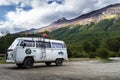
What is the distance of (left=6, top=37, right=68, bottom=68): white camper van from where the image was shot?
20.1m

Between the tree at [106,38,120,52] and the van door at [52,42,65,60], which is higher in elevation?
the tree at [106,38,120,52]

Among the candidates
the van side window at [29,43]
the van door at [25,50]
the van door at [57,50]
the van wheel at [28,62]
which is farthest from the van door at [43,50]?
the van wheel at [28,62]

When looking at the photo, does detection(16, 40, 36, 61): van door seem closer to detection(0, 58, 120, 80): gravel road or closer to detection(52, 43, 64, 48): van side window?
detection(0, 58, 120, 80): gravel road

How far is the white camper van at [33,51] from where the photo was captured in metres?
20.1

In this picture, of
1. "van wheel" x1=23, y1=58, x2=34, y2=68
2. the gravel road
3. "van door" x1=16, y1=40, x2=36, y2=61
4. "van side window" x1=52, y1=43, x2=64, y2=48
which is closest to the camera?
the gravel road

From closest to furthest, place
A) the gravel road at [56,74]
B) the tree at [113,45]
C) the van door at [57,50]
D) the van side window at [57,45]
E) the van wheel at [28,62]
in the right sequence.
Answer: the gravel road at [56,74], the van wheel at [28,62], the van door at [57,50], the van side window at [57,45], the tree at [113,45]

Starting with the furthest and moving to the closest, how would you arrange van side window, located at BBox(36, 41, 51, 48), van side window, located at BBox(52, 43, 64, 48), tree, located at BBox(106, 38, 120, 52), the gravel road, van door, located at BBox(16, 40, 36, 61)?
1. tree, located at BBox(106, 38, 120, 52)
2. van side window, located at BBox(52, 43, 64, 48)
3. van side window, located at BBox(36, 41, 51, 48)
4. van door, located at BBox(16, 40, 36, 61)
5. the gravel road

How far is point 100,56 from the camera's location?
4522cm

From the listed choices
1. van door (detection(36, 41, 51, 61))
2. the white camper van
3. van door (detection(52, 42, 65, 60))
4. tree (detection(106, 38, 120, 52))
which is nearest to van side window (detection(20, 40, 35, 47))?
the white camper van

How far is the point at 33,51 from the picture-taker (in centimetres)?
2128

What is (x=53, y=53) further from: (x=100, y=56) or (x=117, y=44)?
(x=117, y=44)

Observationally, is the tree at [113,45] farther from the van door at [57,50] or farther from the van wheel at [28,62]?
the van wheel at [28,62]

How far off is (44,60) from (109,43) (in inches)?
3962

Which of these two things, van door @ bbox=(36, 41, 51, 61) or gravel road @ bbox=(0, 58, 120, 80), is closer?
gravel road @ bbox=(0, 58, 120, 80)
